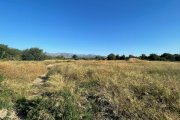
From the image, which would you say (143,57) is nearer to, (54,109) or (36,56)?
(36,56)

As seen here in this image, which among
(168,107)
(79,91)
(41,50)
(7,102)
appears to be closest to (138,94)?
(168,107)

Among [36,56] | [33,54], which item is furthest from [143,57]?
[33,54]

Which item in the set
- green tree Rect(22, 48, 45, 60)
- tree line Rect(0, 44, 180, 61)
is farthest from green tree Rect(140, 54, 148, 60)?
green tree Rect(22, 48, 45, 60)

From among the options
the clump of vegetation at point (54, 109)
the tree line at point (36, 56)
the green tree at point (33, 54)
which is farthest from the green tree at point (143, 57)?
the clump of vegetation at point (54, 109)

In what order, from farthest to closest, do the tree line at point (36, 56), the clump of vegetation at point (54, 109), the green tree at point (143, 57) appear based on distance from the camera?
1. the green tree at point (143, 57)
2. the tree line at point (36, 56)
3. the clump of vegetation at point (54, 109)

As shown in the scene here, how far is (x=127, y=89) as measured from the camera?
22.8 ft

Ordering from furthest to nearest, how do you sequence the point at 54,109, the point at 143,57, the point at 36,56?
1. the point at 36,56
2. the point at 143,57
3. the point at 54,109

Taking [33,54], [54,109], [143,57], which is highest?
[33,54]

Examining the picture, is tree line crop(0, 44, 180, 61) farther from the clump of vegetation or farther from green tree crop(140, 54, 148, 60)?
the clump of vegetation

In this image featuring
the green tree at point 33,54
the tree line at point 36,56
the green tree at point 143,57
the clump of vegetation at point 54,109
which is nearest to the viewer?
the clump of vegetation at point 54,109

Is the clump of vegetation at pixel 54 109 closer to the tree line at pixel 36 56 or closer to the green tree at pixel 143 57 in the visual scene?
the tree line at pixel 36 56

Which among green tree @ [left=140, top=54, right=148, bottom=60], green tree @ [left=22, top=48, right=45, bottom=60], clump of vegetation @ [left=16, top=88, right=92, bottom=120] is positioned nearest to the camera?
clump of vegetation @ [left=16, top=88, right=92, bottom=120]

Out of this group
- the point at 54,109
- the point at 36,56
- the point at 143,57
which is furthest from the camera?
the point at 36,56

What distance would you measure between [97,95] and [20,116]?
2.44 m
